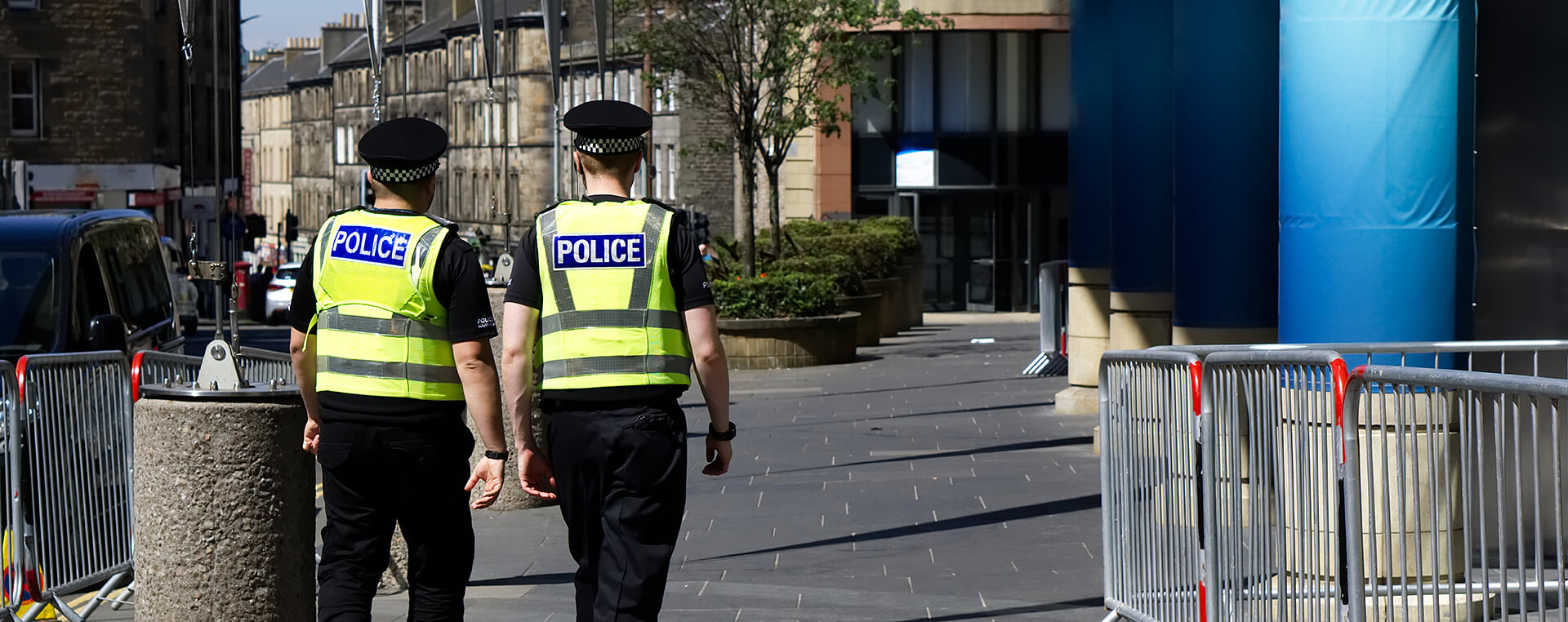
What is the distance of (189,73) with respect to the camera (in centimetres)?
698

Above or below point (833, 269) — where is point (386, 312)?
above

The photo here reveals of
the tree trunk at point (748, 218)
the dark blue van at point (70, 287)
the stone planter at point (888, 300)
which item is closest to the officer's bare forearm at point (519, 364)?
the dark blue van at point (70, 287)

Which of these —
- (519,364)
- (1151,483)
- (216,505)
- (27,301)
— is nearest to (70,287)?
(27,301)

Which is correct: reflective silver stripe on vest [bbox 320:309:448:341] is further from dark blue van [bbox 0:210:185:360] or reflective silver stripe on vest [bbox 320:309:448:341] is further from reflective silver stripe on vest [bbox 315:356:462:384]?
dark blue van [bbox 0:210:185:360]

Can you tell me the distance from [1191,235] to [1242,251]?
282mm

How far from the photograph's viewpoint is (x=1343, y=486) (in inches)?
195

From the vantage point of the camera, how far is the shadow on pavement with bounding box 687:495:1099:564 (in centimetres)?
916

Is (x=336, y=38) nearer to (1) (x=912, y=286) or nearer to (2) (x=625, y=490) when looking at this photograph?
(1) (x=912, y=286)

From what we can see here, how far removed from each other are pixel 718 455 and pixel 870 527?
4296 millimetres

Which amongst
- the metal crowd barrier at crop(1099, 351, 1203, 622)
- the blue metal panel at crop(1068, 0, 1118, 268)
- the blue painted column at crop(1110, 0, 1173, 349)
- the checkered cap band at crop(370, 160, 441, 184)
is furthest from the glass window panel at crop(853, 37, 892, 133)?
the checkered cap band at crop(370, 160, 441, 184)

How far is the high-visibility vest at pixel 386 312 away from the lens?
18.5 feet

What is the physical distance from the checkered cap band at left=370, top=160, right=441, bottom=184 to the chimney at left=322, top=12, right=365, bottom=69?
116 metres

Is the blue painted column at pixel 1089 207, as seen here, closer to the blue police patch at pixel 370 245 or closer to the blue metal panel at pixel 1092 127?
the blue metal panel at pixel 1092 127

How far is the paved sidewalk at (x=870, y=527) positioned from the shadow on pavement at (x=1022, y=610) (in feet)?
0.04
